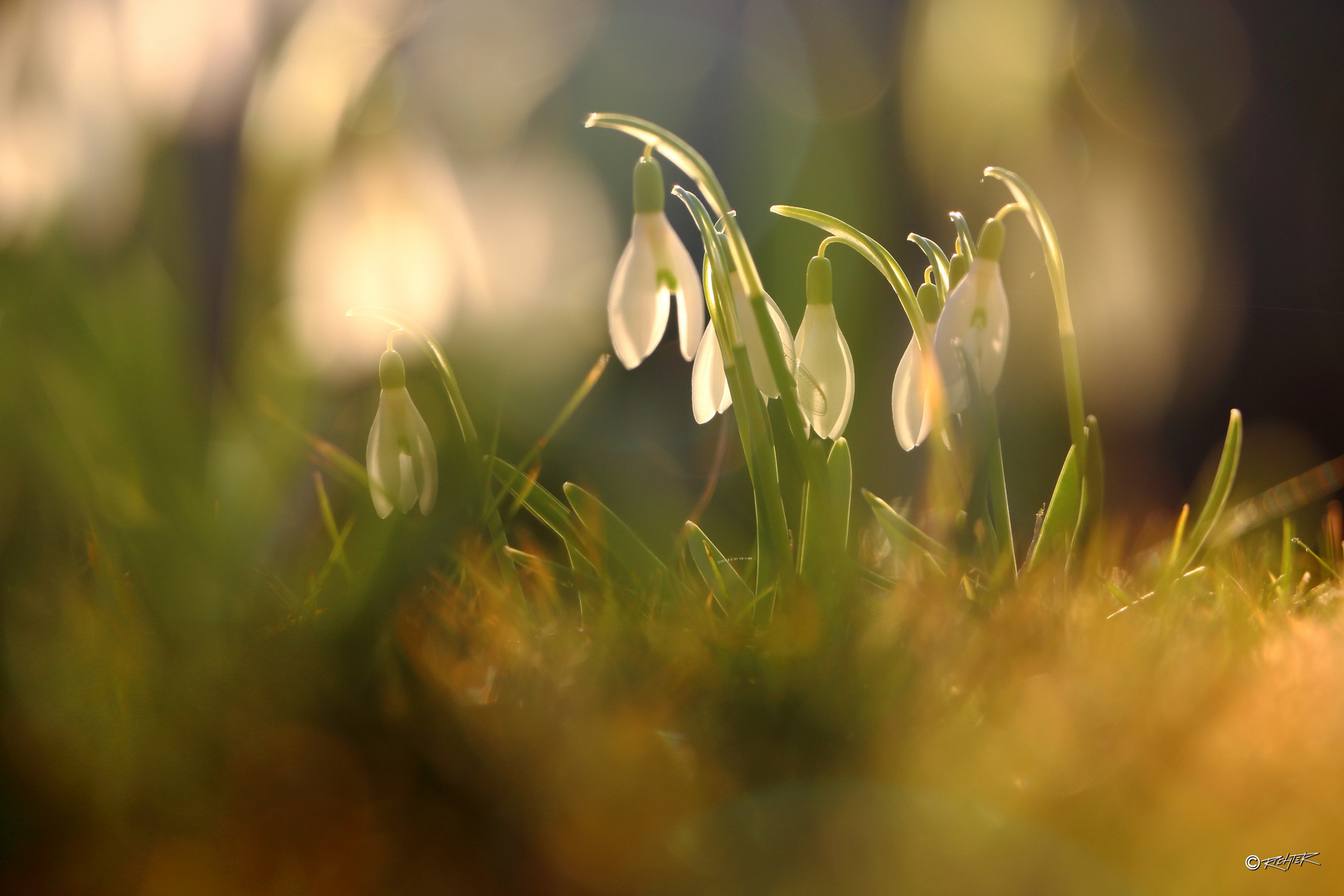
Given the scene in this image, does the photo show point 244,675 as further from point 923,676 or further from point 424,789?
point 923,676

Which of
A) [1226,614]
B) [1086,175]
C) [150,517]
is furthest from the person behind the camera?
[1086,175]

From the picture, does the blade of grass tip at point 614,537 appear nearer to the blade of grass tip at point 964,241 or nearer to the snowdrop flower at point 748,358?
the snowdrop flower at point 748,358

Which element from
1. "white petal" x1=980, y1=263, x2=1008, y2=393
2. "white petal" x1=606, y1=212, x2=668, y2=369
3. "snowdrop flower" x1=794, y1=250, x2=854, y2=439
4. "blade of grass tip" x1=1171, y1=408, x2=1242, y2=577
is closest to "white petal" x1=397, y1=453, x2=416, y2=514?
"white petal" x1=606, y1=212, x2=668, y2=369

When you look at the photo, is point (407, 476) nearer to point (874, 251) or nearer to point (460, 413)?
point (460, 413)

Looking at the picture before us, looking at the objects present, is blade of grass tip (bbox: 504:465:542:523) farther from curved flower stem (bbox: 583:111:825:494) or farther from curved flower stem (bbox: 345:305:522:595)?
curved flower stem (bbox: 583:111:825:494)

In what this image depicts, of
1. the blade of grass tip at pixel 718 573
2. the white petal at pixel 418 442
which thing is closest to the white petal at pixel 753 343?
the blade of grass tip at pixel 718 573

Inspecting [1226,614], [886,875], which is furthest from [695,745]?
[1226,614]
